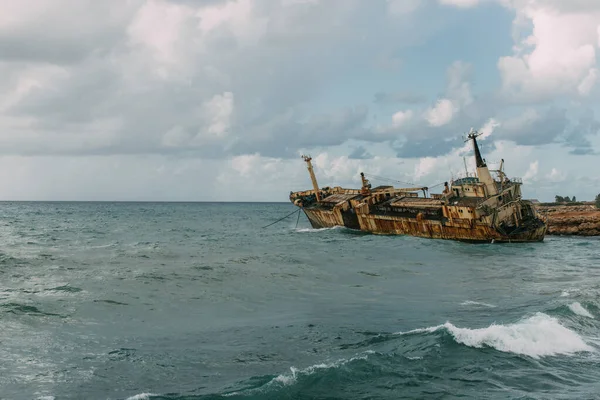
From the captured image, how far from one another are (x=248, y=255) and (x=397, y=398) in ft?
106

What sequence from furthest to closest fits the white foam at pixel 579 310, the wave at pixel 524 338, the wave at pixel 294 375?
the white foam at pixel 579 310
the wave at pixel 524 338
the wave at pixel 294 375

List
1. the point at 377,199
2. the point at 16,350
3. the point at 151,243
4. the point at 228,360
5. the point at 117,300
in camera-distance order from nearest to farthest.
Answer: the point at 228,360 < the point at 16,350 < the point at 117,300 < the point at 151,243 < the point at 377,199

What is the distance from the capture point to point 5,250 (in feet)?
145

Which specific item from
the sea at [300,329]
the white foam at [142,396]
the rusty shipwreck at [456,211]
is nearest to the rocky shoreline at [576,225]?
the rusty shipwreck at [456,211]

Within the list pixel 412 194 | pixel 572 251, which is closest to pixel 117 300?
pixel 572 251

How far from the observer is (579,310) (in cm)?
2050

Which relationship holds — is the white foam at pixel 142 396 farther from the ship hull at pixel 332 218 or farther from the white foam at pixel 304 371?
the ship hull at pixel 332 218

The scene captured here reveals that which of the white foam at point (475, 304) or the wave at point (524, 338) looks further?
the white foam at point (475, 304)

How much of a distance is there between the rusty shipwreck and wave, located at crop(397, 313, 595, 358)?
32131 millimetres

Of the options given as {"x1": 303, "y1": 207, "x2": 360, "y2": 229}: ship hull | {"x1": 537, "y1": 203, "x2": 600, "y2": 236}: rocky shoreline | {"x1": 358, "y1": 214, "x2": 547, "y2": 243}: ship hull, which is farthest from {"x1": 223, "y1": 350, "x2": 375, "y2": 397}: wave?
{"x1": 537, "y1": 203, "x2": 600, "y2": 236}: rocky shoreline

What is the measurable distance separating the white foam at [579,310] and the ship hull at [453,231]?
2780 centimetres

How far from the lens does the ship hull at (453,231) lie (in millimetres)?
48656

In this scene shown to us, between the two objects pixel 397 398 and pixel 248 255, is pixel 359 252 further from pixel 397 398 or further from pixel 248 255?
pixel 397 398

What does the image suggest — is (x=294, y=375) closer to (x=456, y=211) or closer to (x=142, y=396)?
(x=142, y=396)
